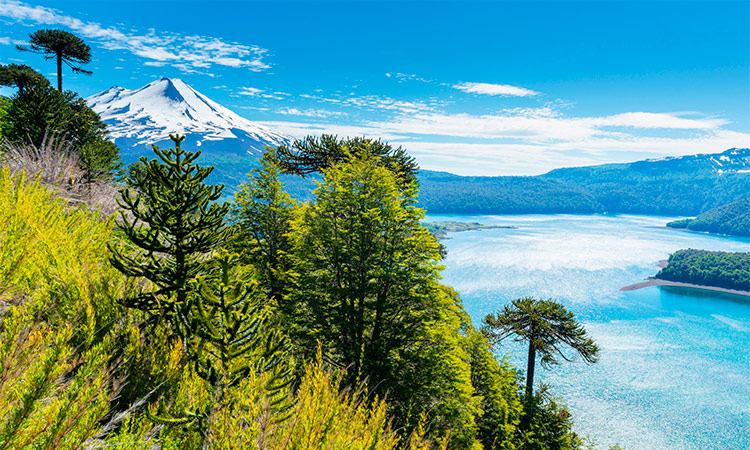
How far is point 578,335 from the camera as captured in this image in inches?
990

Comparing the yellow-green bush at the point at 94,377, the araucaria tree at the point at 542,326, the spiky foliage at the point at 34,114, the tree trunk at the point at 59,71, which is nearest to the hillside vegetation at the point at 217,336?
the yellow-green bush at the point at 94,377

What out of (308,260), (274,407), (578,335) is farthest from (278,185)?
(578,335)

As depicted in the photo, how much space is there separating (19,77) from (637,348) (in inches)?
3249

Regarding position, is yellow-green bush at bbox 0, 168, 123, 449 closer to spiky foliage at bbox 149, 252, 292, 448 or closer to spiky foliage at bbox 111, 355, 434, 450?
spiky foliage at bbox 111, 355, 434, 450

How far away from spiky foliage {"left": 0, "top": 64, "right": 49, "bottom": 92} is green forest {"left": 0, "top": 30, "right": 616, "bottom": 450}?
0.17 metres

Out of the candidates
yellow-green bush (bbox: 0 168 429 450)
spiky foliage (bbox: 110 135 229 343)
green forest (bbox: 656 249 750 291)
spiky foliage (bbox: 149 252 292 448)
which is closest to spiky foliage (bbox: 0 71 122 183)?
spiky foliage (bbox: 110 135 229 343)

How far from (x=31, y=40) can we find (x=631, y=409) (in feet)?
222

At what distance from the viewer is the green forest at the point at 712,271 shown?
325ft

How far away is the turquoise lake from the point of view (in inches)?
1508

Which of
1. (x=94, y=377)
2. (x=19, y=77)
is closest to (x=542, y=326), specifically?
(x=94, y=377)

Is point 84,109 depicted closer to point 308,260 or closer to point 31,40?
point 31,40

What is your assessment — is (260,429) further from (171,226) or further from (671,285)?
(671,285)

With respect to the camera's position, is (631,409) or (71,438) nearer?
(71,438)

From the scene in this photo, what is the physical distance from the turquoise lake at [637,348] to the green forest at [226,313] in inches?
885
